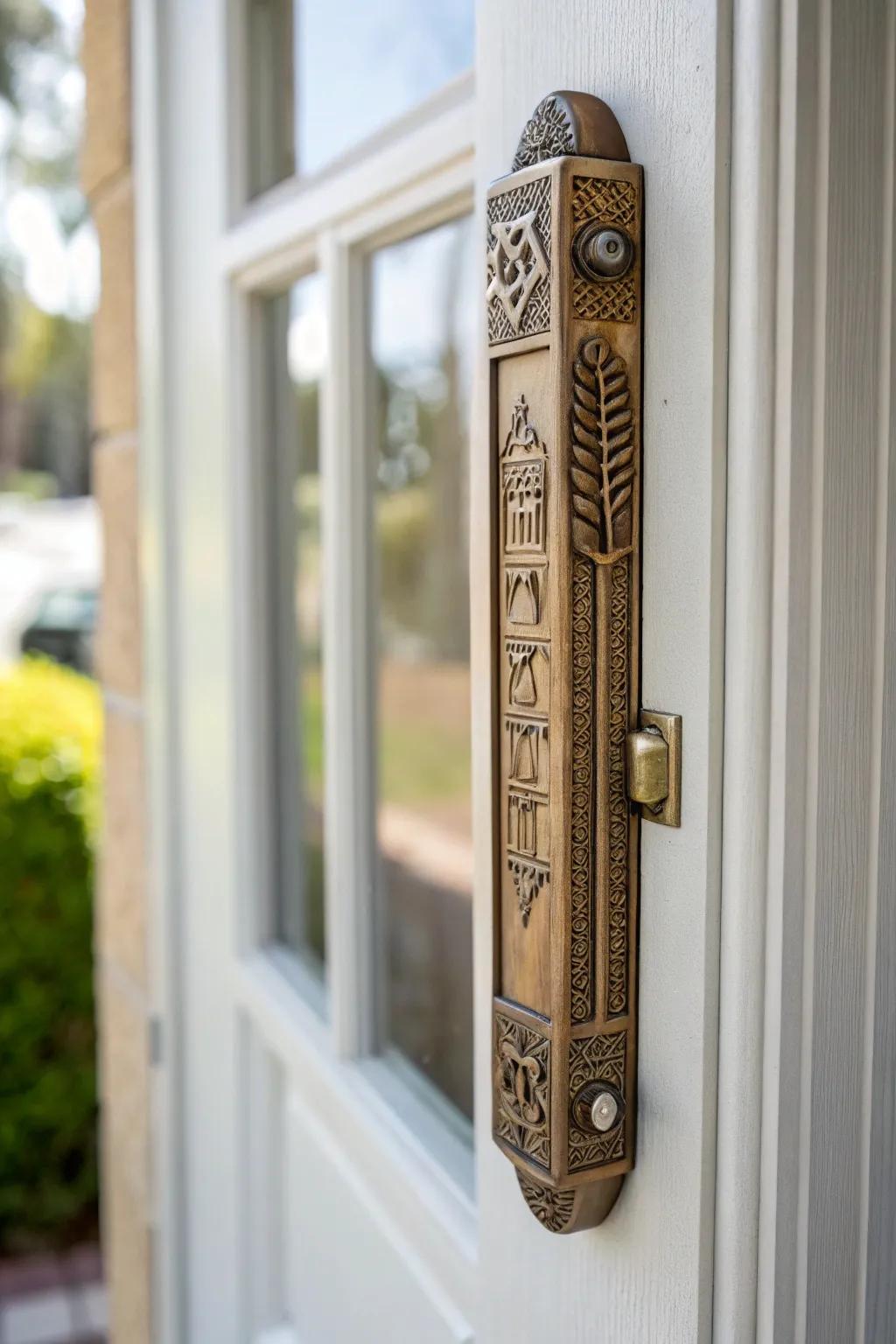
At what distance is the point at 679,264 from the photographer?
1.80 ft

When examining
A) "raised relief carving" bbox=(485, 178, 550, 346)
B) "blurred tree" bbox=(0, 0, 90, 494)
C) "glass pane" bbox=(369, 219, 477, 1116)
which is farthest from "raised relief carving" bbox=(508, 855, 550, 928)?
"blurred tree" bbox=(0, 0, 90, 494)

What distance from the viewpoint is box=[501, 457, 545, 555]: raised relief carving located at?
1.87ft

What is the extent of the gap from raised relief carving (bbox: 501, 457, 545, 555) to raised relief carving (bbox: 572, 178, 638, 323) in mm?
72

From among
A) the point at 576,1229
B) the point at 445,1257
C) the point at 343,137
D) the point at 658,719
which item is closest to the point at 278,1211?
the point at 445,1257

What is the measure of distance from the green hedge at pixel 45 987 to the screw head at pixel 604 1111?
8.44 feet

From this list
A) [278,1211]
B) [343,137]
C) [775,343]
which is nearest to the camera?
[775,343]

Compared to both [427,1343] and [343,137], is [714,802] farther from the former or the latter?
[343,137]

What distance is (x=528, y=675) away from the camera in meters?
0.59

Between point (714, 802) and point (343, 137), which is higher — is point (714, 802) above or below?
below

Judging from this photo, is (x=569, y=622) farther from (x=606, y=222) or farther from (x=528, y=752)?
(x=606, y=222)

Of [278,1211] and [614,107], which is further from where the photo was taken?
[278,1211]

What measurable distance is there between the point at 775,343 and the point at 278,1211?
108 centimetres

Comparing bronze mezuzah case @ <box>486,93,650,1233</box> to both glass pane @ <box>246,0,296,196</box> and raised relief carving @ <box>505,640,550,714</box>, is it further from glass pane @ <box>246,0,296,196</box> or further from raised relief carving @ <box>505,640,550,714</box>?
glass pane @ <box>246,0,296,196</box>

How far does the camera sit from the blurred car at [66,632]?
9969mm
